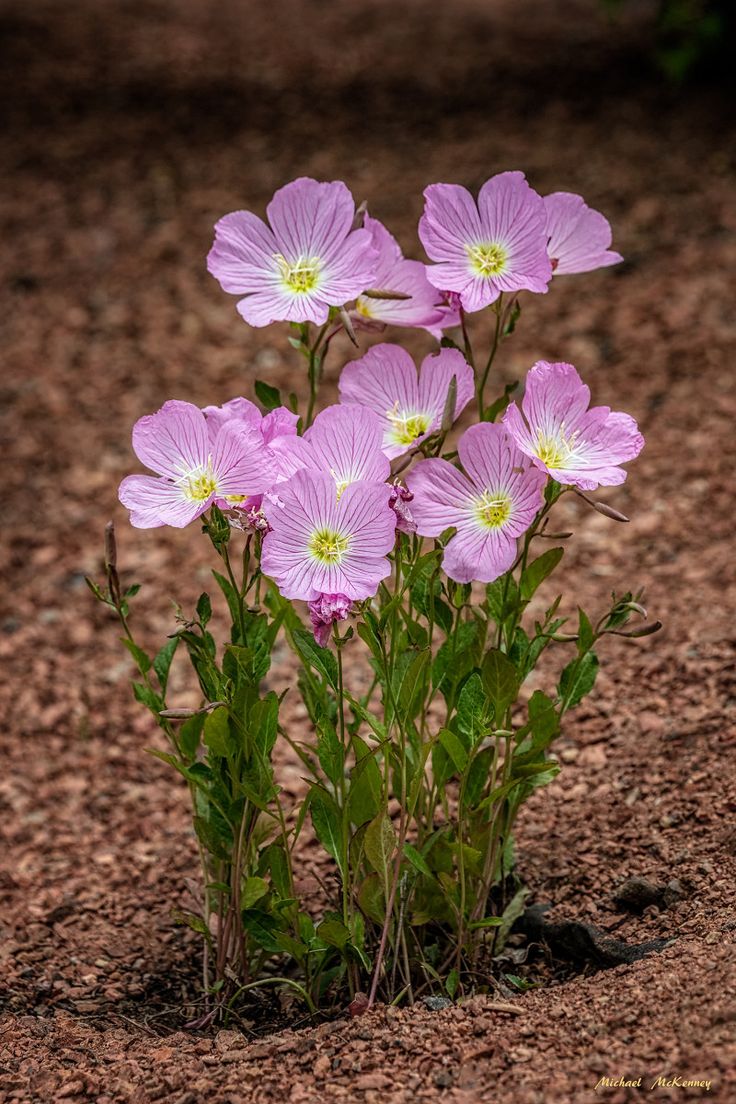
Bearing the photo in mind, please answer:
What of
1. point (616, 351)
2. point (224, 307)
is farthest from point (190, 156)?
point (616, 351)

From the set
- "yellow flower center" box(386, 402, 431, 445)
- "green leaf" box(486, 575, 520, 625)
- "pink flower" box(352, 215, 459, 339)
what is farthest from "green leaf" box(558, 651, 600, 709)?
"pink flower" box(352, 215, 459, 339)

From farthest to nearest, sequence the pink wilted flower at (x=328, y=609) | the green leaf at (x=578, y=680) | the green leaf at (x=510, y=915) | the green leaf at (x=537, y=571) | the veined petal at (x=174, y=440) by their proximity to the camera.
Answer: the green leaf at (x=510, y=915)
the green leaf at (x=578, y=680)
the green leaf at (x=537, y=571)
the veined petal at (x=174, y=440)
the pink wilted flower at (x=328, y=609)

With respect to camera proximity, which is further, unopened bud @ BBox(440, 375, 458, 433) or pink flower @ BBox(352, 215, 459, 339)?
pink flower @ BBox(352, 215, 459, 339)

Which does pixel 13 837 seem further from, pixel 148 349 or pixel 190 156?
pixel 190 156

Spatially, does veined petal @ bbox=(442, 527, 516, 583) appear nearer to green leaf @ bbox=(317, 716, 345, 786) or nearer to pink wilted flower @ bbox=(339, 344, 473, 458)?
pink wilted flower @ bbox=(339, 344, 473, 458)

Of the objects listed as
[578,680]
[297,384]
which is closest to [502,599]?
[578,680]

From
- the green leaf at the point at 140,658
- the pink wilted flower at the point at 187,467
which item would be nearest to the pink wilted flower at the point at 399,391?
the pink wilted flower at the point at 187,467

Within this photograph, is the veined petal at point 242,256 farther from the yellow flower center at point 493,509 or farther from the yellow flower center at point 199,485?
the yellow flower center at point 493,509

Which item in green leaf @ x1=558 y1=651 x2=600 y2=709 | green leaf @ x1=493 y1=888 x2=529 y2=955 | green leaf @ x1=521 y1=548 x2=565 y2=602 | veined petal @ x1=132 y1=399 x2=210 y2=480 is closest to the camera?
veined petal @ x1=132 y1=399 x2=210 y2=480
